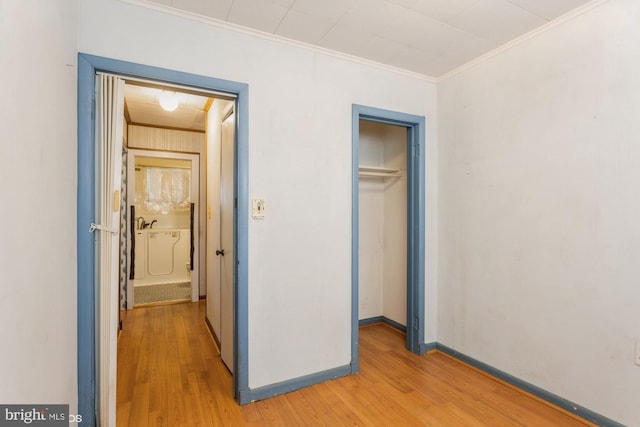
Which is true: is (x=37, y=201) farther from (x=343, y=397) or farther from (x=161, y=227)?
(x=161, y=227)

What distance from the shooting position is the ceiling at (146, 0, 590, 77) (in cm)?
191

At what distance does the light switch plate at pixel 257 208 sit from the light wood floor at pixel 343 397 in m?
1.29

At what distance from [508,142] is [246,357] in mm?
2488

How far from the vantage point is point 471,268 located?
268 cm

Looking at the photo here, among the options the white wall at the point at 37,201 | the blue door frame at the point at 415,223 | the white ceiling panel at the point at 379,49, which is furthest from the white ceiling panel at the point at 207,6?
the blue door frame at the point at 415,223

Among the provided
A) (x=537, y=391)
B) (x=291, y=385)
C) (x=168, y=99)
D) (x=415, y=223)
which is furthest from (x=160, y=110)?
(x=537, y=391)

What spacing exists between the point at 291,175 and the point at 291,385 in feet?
5.05

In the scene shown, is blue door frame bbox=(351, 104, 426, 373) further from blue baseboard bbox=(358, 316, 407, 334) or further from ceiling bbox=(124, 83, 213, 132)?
ceiling bbox=(124, 83, 213, 132)

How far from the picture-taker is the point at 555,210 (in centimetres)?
211

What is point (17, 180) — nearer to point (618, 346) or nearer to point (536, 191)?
point (536, 191)

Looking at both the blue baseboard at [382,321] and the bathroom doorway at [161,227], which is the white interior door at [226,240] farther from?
the bathroom doorway at [161,227]

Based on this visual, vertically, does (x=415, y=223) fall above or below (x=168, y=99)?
below

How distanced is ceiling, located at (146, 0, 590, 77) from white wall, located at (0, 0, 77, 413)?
901mm

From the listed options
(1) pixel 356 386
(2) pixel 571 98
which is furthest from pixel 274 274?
(2) pixel 571 98
